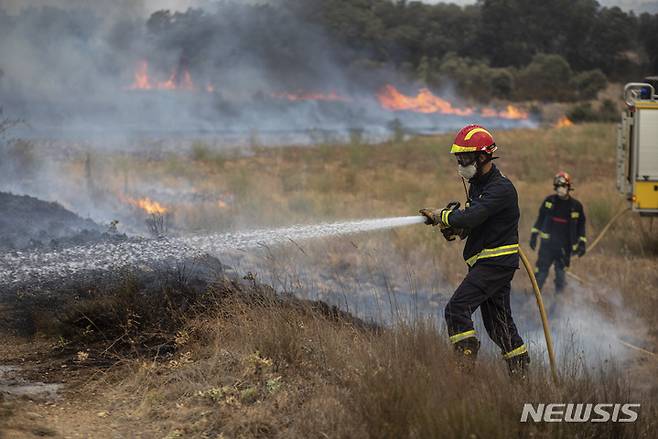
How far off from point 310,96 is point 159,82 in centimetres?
1195

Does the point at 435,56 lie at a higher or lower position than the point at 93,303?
higher

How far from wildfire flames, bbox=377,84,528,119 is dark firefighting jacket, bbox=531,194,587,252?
2969 centimetres

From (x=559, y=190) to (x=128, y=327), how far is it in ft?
21.1

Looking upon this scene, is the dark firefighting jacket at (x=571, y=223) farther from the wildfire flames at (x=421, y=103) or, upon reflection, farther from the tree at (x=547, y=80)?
the tree at (x=547, y=80)

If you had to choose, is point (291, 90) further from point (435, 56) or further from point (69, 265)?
point (69, 265)

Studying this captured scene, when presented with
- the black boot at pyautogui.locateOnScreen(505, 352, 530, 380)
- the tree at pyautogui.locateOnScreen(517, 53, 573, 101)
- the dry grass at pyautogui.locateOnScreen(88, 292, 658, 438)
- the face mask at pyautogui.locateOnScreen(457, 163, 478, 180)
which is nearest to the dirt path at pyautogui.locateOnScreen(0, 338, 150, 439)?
the dry grass at pyautogui.locateOnScreen(88, 292, 658, 438)

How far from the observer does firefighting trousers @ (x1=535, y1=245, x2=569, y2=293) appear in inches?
390

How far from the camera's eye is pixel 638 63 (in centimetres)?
4781

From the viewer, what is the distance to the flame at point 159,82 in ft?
79.5

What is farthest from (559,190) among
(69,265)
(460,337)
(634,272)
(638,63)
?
(638,63)

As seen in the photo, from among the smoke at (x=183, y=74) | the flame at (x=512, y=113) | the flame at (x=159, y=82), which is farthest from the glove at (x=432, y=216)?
the flame at (x=512, y=113)

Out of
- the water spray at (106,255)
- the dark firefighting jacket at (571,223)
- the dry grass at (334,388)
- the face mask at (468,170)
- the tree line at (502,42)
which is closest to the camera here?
the dry grass at (334,388)

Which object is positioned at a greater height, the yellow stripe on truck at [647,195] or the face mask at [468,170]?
the face mask at [468,170]

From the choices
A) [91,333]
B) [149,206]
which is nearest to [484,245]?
[91,333]
